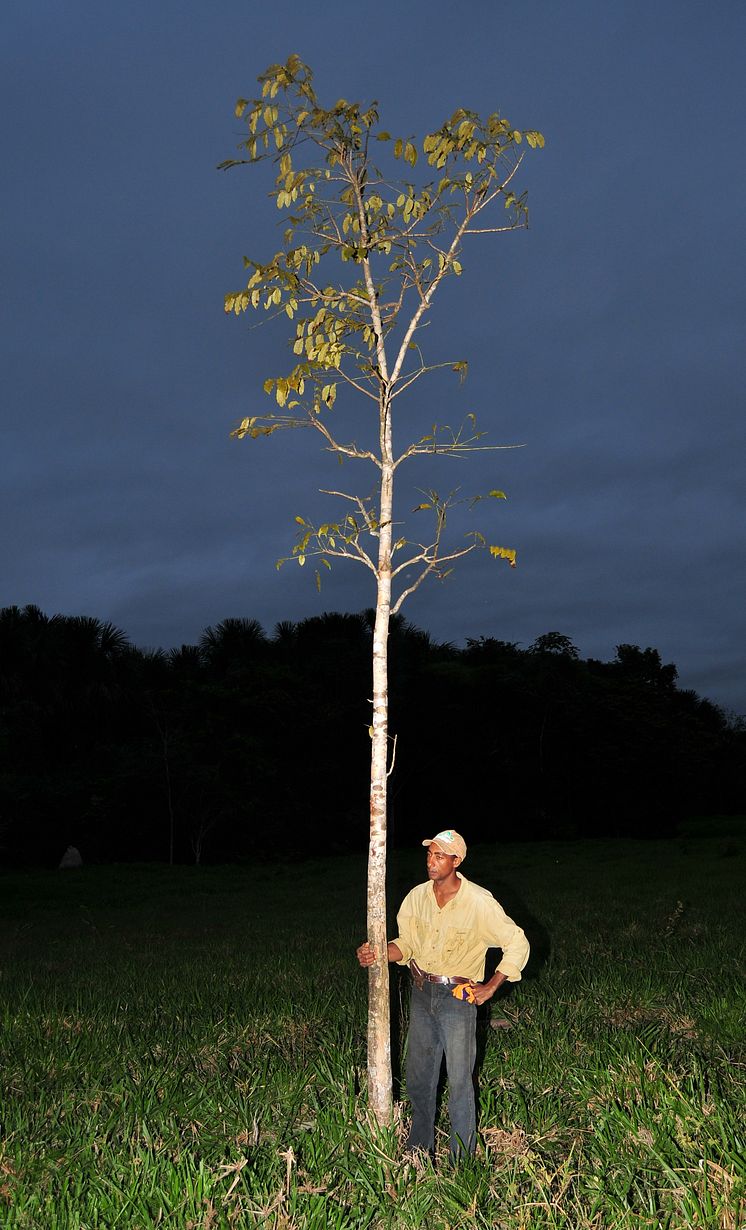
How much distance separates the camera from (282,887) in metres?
30.9

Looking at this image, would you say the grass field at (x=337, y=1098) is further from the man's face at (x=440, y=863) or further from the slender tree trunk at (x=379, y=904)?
the man's face at (x=440, y=863)

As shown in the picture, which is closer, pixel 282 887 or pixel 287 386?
Answer: pixel 287 386

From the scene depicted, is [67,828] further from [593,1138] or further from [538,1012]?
[593,1138]

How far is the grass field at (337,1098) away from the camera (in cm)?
508

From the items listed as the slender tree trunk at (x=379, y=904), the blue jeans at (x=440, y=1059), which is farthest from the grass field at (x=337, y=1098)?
the slender tree trunk at (x=379, y=904)

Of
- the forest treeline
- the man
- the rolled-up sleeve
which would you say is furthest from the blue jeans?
the forest treeline

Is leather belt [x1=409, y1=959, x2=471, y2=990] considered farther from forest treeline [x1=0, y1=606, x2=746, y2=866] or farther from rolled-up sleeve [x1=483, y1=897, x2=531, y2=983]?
forest treeline [x1=0, y1=606, x2=746, y2=866]

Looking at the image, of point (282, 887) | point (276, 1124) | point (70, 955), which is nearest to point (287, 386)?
point (276, 1124)

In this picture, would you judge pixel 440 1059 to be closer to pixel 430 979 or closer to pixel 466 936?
pixel 430 979

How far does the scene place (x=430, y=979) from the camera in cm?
605

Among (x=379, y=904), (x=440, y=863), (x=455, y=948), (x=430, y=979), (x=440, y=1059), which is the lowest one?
(x=440, y=1059)

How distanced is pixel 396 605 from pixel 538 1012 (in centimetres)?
460

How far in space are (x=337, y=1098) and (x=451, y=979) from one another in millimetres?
1412

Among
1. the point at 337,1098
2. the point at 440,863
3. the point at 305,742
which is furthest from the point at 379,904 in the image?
the point at 305,742
